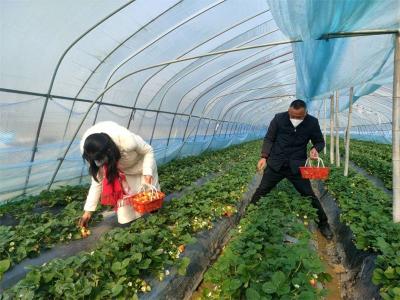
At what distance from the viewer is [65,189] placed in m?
6.04

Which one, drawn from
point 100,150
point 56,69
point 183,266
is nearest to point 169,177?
point 56,69

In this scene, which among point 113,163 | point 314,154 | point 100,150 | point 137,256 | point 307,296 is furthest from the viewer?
point 314,154

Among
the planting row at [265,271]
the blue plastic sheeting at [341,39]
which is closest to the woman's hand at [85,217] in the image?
the planting row at [265,271]

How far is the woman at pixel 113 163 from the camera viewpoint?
3.18 meters

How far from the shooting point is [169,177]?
752 centimetres

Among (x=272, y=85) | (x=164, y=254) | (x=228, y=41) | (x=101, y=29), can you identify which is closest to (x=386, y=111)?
(x=272, y=85)

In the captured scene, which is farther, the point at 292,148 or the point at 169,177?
the point at 169,177

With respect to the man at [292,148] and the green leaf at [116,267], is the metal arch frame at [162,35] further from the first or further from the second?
the green leaf at [116,267]

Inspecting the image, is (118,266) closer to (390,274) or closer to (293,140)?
(390,274)

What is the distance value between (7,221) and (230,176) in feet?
12.8

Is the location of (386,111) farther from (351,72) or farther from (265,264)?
(265,264)

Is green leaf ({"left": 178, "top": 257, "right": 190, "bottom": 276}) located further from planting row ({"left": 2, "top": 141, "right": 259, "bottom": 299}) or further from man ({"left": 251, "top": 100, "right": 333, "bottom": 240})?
man ({"left": 251, "top": 100, "right": 333, "bottom": 240})

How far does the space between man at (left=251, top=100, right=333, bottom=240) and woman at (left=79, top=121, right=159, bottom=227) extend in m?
1.49

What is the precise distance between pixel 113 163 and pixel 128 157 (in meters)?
0.62
